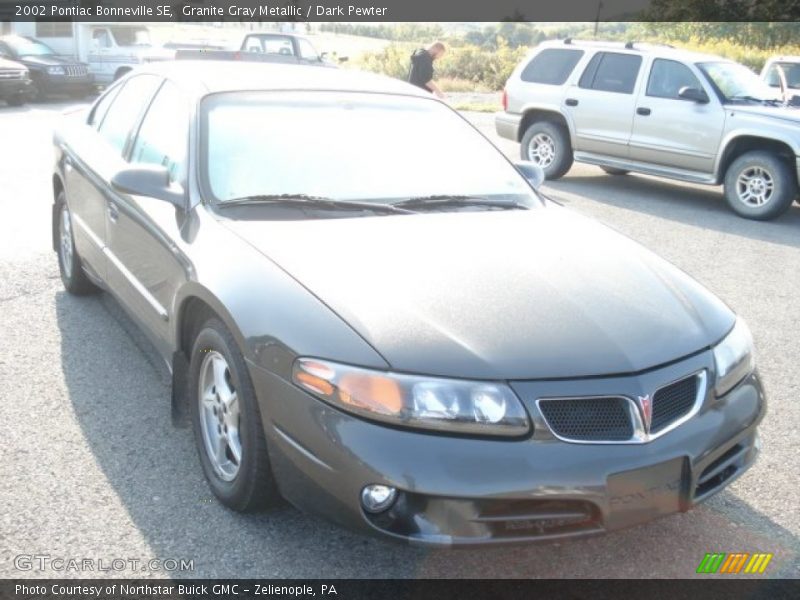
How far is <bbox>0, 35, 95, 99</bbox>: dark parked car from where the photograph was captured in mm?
20062

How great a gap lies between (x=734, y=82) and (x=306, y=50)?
471 inches

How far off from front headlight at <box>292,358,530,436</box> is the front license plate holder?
324 mm

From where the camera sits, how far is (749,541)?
3172 mm

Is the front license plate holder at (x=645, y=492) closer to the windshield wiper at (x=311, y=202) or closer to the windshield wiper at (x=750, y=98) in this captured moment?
the windshield wiper at (x=311, y=202)

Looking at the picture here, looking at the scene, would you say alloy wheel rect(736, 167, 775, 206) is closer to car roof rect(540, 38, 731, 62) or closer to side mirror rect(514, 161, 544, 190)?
car roof rect(540, 38, 731, 62)

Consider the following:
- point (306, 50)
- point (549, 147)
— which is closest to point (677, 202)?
point (549, 147)

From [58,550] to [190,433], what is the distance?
3.18 feet

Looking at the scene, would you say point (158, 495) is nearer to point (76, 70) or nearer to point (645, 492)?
point (645, 492)

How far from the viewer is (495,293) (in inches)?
118

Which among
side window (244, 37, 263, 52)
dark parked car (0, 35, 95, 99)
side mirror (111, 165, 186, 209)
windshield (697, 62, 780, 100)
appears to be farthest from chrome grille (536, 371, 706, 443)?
dark parked car (0, 35, 95, 99)

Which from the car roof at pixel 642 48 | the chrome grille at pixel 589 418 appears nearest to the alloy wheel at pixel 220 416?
the chrome grille at pixel 589 418

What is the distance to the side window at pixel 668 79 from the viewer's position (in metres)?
10.4

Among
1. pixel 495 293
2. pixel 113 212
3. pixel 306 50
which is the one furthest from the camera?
pixel 306 50

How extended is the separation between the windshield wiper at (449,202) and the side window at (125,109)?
167 cm
